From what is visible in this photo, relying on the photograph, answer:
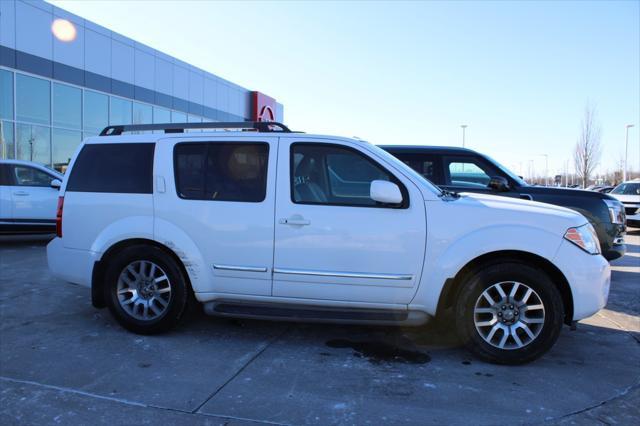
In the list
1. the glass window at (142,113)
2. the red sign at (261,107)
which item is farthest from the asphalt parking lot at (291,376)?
the red sign at (261,107)

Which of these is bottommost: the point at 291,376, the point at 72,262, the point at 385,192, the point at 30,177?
the point at 291,376

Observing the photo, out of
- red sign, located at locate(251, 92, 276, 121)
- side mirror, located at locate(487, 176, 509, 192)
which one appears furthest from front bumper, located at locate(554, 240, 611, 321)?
red sign, located at locate(251, 92, 276, 121)

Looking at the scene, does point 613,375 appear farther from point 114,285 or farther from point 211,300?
point 114,285

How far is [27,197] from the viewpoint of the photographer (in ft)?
32.0

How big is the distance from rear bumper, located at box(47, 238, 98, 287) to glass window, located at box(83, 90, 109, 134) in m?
15.9

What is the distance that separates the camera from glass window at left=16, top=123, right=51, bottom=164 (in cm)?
1617

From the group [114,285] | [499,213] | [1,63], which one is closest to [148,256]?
[114,285]

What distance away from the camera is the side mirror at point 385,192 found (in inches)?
157

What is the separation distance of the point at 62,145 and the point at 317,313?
17.1m

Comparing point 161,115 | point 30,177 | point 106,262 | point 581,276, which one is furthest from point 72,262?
point 161,115

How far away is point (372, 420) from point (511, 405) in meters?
1.02

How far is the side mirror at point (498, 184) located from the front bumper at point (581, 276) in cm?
292

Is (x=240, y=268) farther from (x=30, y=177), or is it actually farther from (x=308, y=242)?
(x=30, y=177)

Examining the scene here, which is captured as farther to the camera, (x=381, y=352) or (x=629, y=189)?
(x=629, y=189)
